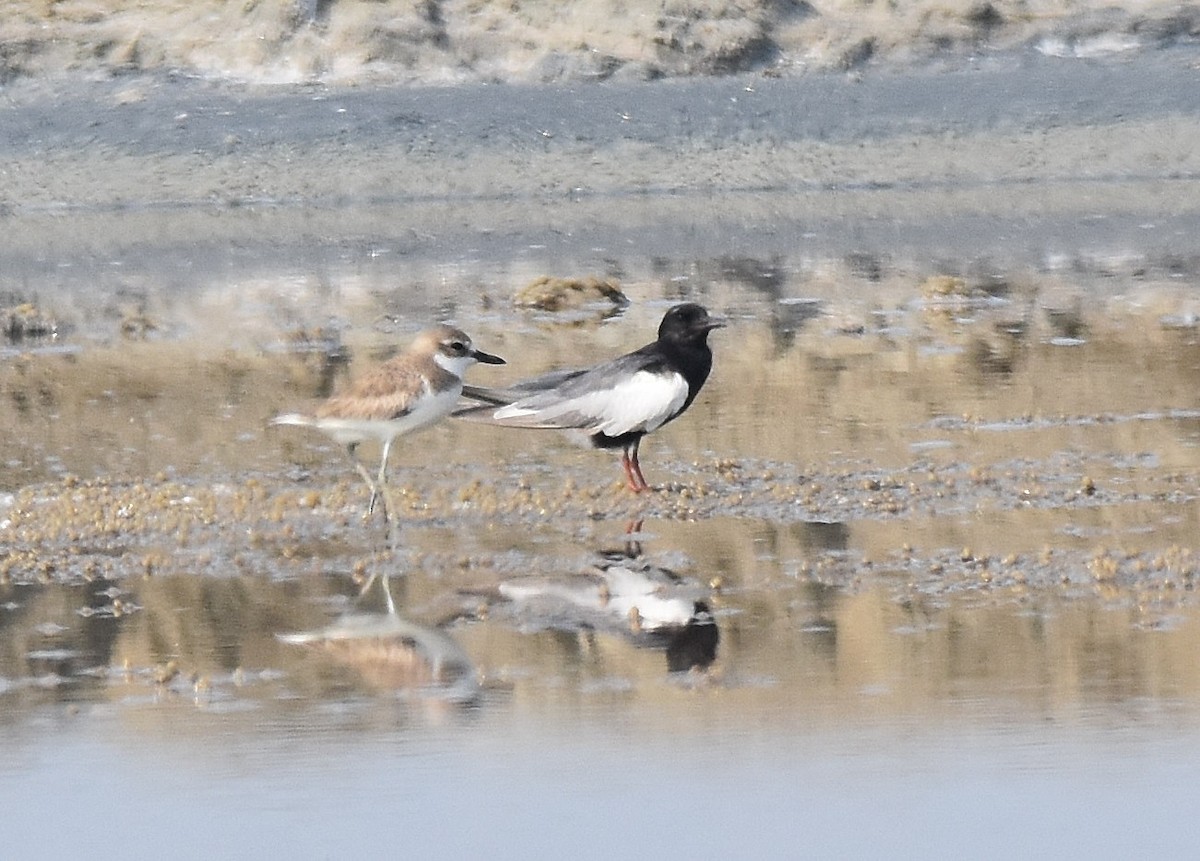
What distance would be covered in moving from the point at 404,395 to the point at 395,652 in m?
2.25

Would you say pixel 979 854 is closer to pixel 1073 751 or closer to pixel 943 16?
pixel 1073 751

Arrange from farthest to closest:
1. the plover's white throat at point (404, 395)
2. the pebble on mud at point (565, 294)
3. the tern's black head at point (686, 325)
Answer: the pebble on mud at point (565, 294) → the tern's black head at point (686, 325) → the plover's white throat at point (404, 395)

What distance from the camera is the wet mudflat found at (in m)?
5.01

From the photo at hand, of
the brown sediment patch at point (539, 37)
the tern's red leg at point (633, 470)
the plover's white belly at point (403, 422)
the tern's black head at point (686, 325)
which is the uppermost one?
the brown sediment patch at point (539, 37)

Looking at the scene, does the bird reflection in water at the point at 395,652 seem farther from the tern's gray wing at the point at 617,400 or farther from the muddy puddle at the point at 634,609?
the tern's gray wing at the point at 617,400

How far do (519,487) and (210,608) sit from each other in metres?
2.15

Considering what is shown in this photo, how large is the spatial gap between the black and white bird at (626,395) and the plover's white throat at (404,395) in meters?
0.52

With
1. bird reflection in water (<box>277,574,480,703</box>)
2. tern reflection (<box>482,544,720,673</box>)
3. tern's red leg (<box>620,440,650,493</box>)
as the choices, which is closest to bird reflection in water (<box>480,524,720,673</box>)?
tern reflection (<box>482,544,720,673</box>)

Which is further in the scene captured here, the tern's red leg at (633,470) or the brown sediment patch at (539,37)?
the brown sediment patch at (539,37)

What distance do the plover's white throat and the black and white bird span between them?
522 millimetres

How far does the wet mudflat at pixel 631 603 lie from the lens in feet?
16.4

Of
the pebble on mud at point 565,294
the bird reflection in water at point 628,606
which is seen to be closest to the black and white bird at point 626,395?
the bird reflection in water at point 628,606

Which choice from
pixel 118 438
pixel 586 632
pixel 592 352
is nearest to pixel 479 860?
pixel 586 632

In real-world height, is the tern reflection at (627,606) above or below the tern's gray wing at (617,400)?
below
